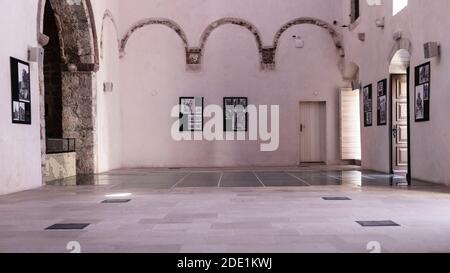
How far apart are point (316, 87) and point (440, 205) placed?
27.2 ft

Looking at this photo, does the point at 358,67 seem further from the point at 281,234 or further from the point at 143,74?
the point at 281,234

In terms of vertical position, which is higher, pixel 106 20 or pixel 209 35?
pixel 106 20

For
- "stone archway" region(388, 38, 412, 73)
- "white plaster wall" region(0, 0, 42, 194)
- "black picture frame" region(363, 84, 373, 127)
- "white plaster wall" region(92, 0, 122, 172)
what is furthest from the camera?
"white plaster wall" region(92, 0, 122, 172)

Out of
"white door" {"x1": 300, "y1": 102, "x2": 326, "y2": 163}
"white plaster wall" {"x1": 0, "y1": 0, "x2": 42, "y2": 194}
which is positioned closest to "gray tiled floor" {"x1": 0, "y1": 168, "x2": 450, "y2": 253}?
"white plaster wall" {"x1": 0, "y1": 0, "x2": 42, "y2": 194}

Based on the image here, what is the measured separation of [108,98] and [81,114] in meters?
1.38

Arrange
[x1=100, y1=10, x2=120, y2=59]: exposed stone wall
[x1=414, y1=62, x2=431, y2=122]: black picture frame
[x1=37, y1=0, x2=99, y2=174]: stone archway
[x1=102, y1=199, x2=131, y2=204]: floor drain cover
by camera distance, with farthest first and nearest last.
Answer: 1. [x1=100, y1=10, x2=120, y2=59]: exposed stone wall
2. [x1=37, y1=0, x2=99, y2=174]: stone archway
3. [x1=414, y1=62, x2=431, y2=122]: black picture frame
4. [x1=102, y1=199, x2=131, y2=204]: floor drain cover

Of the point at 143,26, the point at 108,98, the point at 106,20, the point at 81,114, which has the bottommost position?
the point at 81,114

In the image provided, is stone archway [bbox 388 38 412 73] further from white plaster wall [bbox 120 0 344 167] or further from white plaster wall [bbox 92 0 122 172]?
white plaster wall [bbox 92 0 122 172]

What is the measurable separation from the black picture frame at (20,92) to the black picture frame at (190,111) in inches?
234

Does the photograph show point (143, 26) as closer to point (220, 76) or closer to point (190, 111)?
point (220, 76)

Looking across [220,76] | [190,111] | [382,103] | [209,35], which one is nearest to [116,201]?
[382,103]

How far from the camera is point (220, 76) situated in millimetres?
13516

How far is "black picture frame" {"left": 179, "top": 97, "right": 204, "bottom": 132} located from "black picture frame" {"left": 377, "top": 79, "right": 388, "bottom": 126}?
188 inches

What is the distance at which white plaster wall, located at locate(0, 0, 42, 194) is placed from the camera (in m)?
7.04
